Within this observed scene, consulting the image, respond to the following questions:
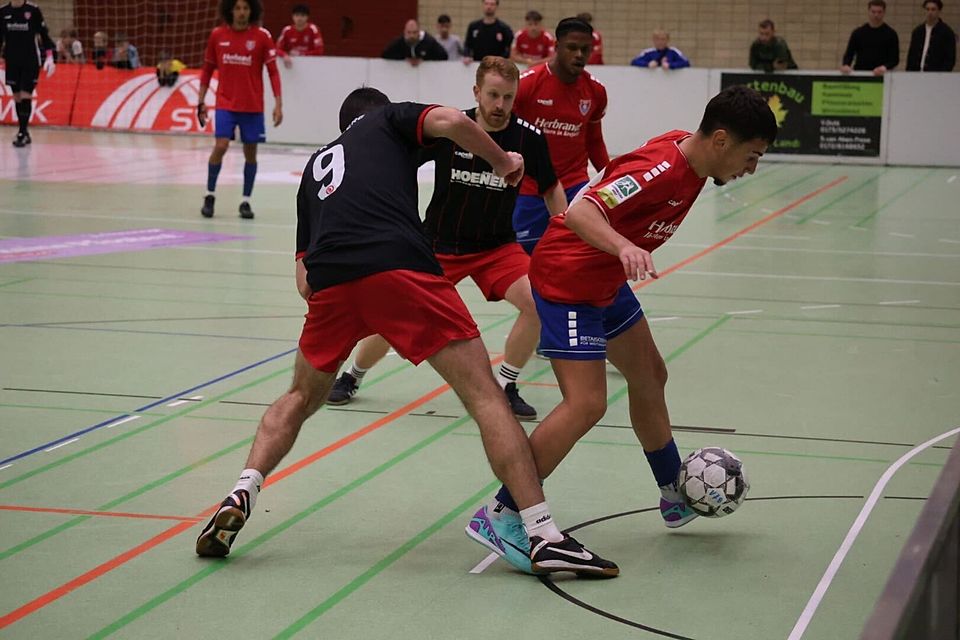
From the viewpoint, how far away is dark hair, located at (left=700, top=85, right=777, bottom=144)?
463 centimetres

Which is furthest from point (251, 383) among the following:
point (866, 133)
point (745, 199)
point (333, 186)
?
point (866, 133)

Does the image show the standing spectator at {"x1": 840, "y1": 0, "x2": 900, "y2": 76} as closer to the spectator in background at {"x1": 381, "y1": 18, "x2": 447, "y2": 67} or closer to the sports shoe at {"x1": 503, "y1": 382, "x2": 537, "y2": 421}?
the spectator in background at {"x1": 381, "y1": 18, "x2": 447, "y2": 67}

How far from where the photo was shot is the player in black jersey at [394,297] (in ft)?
15.5

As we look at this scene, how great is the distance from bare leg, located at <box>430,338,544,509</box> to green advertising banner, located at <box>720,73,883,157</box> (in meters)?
17.5

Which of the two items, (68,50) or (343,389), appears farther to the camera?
(68,50)

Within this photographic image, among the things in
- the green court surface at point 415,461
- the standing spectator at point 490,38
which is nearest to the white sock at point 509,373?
the green court surface at point 415,461

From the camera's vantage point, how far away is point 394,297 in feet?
15.5

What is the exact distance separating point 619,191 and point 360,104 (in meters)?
1.27

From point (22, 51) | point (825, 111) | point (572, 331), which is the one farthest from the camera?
point (22, 51)

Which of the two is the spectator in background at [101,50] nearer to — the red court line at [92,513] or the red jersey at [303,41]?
the red jersey at [303,41]

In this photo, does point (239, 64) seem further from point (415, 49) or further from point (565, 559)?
point (565, 559)

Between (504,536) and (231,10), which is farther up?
(231,10)

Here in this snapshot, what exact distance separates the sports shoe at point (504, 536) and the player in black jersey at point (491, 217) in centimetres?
222

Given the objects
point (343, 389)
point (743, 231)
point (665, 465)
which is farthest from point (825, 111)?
point (665, 465)
